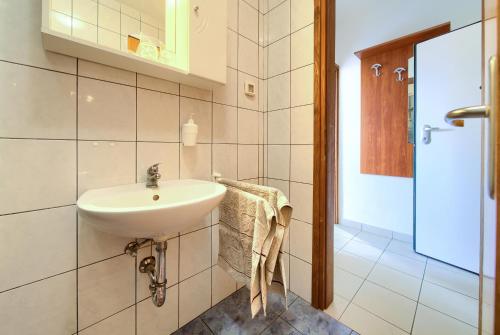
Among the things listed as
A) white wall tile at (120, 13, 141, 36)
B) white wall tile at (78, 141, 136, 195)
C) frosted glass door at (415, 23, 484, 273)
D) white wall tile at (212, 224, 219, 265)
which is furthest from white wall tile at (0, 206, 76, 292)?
frosted glass door at (415, 23, 484, 273)

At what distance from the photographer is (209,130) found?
3.55ft

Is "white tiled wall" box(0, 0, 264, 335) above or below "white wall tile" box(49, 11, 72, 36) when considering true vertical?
below

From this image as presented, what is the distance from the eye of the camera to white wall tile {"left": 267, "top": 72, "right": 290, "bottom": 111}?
123 cm

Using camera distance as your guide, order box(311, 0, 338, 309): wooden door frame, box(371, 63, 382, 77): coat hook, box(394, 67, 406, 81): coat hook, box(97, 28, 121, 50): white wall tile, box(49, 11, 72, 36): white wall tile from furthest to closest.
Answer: box(371, 63, 382, 77): coat hook → box(394, 67, 406, 81): coat hook → box(311, 0, 338, 309): wooden door frame → box(97, 28, 121, 50): white wall tile → box(49, 11, 72, 36): white wall tile

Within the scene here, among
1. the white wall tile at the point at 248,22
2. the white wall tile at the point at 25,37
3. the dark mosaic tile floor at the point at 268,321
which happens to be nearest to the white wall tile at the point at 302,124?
the white wall tile at the point at 248,22

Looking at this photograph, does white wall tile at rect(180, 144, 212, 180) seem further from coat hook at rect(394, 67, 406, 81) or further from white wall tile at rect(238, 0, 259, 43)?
coat hook at rect(394, 67, 406, 81)

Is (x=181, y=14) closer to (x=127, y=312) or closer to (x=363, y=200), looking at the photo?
(x=127, y=312)

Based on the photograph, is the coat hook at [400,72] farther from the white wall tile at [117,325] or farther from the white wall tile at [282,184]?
the white wall tile at [117,325]

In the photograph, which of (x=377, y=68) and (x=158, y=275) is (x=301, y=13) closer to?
(x=377, y=68)

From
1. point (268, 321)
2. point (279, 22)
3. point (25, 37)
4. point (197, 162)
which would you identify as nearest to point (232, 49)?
point (279, 22)

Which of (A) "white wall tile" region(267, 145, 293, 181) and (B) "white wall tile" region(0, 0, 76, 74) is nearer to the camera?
(B) "white wall tile" region(0, 0, 76, 74)

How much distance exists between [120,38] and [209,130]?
515 mm

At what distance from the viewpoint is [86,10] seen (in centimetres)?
68

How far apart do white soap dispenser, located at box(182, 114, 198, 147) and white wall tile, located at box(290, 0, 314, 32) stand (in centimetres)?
87
